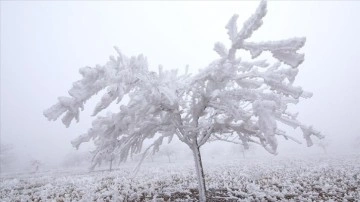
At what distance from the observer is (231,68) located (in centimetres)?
656

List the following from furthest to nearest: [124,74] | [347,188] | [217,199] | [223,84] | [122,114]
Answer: [347,188]
[217,199]
[223,84]
[122,114]
[124,74]

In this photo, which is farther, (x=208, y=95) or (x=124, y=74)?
(x=208, y=95)

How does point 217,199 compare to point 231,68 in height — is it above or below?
below

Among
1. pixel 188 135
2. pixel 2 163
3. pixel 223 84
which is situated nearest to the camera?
pixel 223 84

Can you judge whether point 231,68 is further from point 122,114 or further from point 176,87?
point 122,114

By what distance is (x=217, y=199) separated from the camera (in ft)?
35.0

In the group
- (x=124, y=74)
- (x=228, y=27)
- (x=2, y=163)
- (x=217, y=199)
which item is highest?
(x=2, y=163)

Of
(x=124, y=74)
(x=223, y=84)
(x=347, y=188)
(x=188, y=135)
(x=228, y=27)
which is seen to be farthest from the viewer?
(x=347, y=188)

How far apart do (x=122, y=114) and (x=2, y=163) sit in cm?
9421

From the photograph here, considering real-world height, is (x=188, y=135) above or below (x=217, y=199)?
above

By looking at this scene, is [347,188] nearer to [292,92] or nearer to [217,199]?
[217,199]

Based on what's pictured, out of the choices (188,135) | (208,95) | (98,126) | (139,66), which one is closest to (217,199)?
(188,135)

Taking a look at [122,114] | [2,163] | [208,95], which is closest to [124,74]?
[122,114]

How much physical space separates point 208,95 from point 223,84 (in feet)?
1.72
